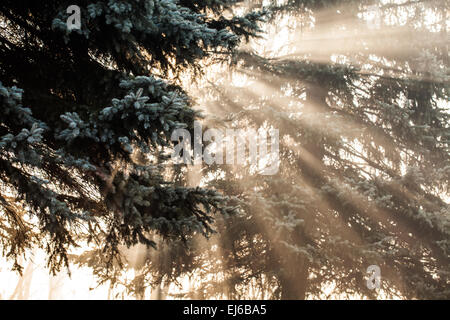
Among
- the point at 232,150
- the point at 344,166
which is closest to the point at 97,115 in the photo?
the point at 232,150

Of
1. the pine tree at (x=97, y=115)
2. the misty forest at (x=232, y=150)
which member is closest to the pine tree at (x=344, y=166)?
the misty forest at (x=232, y=150)

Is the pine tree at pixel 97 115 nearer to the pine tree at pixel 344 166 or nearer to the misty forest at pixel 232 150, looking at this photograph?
the misty forest at pixel 232 150

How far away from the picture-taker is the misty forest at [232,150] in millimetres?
2863

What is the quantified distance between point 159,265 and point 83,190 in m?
3.99

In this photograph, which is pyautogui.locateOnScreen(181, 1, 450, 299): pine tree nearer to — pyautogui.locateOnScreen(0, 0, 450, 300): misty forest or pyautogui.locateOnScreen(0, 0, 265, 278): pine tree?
pyautogui.locateOnScreen(0, 0, 450, 300): misty forest

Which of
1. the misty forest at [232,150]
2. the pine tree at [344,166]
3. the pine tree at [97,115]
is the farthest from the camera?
the pine tree at [344,166]

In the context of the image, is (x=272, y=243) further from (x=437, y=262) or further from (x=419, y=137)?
(x=419, y=137)

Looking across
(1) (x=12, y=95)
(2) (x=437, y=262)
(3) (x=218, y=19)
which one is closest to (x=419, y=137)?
(2) (x=437, y=262)

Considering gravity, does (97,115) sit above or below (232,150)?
below

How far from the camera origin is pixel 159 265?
6945 millimetres

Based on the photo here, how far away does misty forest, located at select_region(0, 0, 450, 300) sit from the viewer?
286 centimetres

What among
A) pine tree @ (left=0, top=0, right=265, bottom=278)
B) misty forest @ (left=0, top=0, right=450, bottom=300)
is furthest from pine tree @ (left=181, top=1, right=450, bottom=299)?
pine tree @ (left=0, top=0, right=265, bottom=278)

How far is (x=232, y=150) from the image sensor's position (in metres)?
6.93

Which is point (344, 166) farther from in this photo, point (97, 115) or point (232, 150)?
point (97, 115)
